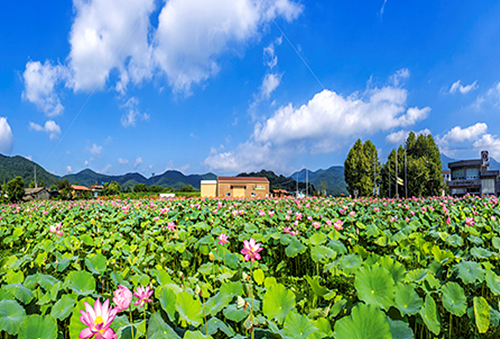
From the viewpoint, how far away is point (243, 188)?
35.7m

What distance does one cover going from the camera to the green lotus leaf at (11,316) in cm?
127

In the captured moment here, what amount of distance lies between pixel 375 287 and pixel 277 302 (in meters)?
0.54

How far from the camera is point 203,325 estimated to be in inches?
49.8

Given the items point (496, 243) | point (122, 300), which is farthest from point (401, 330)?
point (496, 243)

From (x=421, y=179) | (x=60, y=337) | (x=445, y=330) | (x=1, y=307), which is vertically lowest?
(x=445, y=330)

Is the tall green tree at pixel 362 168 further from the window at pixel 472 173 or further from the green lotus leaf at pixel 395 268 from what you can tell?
the green lotus leaf at pixel 395 268

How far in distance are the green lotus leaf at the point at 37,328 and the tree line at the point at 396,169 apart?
2773 centimetres

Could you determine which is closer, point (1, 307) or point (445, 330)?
point (1, 307)

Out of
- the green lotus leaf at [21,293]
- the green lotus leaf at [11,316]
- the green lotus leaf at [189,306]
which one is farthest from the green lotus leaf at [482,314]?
the green lotus leaf at [21,293]

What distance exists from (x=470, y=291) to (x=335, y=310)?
6.19 feet

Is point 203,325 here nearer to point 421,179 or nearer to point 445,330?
point 445,330

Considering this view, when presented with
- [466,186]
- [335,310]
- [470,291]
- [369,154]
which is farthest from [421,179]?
[335,310]

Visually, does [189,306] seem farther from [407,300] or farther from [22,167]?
[22,167]

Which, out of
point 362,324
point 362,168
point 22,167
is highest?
point 22,167
